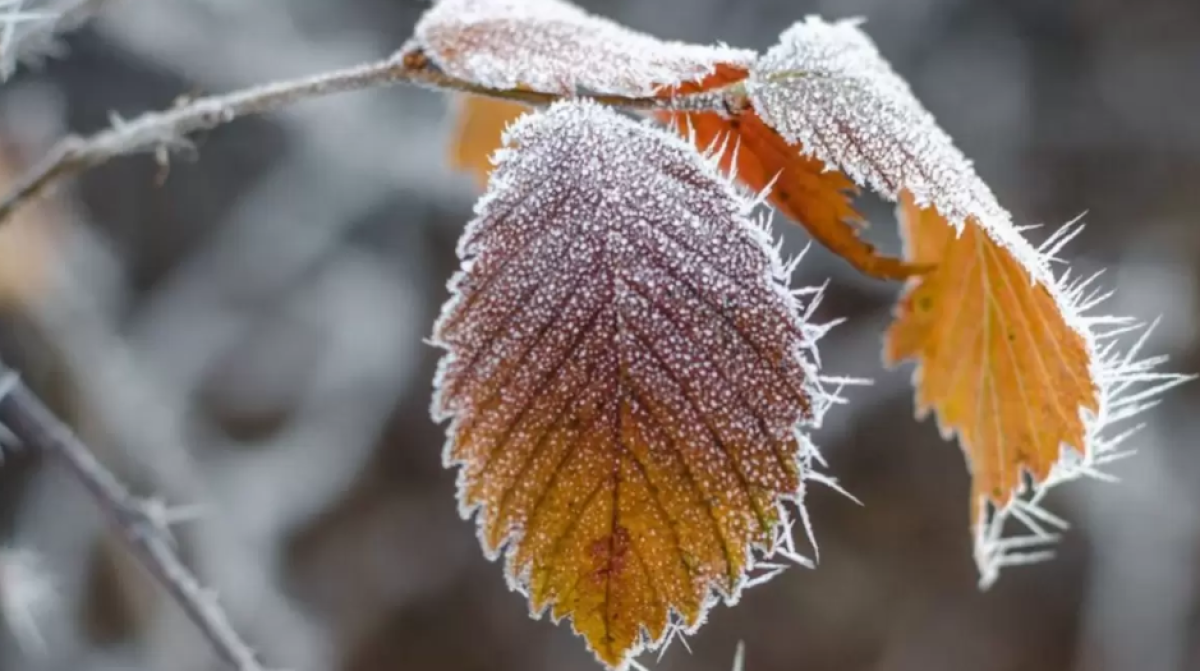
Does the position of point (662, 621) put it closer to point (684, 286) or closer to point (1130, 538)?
point (684, 286)

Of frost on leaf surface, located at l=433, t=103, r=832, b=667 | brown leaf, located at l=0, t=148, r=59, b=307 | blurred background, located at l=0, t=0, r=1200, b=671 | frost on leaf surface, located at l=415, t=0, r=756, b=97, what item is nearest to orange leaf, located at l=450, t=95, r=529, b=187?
frost on leaf surface, located at l=415, t=0, r=756, b=97

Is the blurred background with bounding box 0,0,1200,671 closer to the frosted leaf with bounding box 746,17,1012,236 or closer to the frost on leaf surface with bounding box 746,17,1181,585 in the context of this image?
the frost on leaf surface with bounding box 746,17,1181,585

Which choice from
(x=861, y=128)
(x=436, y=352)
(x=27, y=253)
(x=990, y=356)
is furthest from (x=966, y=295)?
(x=436, y=352)

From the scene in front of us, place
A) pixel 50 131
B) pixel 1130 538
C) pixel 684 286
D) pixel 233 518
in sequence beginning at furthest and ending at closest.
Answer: pixel 1130 538 < pixel 233 518 < pixel 50 131 < pixel 684 286

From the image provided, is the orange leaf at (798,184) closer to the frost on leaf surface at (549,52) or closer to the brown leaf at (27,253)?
the frost on leaf surface at (549,52)

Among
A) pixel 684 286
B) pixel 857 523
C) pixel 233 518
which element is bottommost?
pixel 684 286

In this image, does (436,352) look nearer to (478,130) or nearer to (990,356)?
(478,130)

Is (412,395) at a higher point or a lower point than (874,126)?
higher

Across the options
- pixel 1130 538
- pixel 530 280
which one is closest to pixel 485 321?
pixel 530 280
